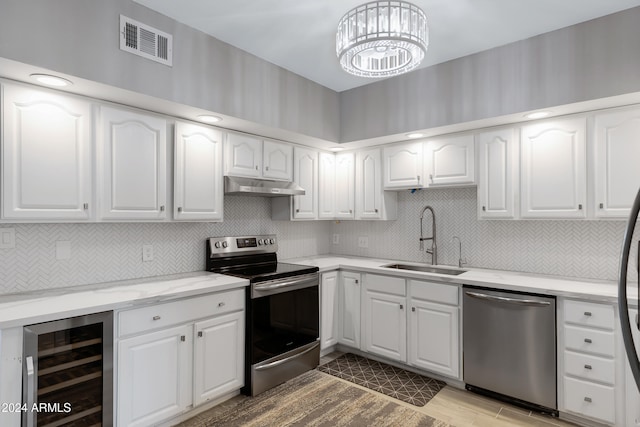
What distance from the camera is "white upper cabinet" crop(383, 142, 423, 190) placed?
11.3 feet

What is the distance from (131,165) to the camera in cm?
244

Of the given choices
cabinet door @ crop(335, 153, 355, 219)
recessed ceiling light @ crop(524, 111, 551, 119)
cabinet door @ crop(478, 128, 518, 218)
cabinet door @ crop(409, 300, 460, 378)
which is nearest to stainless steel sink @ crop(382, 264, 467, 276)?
cabinet door @ crop(409, 300, 460, 378)

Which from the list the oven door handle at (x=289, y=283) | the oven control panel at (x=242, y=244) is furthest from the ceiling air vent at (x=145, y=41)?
the oven door handle at (x=289, y=283)

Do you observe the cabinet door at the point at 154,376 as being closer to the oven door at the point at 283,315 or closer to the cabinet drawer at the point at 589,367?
the oven door at the point at 283,315

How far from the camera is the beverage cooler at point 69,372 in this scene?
175 cm

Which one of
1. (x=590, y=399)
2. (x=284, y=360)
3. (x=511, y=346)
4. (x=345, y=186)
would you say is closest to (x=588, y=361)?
(x=590, y=399)

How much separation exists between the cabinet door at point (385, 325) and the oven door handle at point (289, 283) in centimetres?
57

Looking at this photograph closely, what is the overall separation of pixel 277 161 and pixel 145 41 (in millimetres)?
1469

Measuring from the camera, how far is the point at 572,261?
289 centimetres

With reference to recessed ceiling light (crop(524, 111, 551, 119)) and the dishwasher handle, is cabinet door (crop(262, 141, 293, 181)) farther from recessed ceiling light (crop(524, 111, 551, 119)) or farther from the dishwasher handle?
recessed ceiling light (crop(524, 111, 551, 119))

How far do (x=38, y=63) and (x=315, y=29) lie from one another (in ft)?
5.41

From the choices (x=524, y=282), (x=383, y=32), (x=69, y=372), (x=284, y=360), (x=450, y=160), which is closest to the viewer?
(x=383, y=32)

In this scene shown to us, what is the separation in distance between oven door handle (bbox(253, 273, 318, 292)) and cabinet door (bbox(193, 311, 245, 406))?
239mm

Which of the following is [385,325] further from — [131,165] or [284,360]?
[131,165]
